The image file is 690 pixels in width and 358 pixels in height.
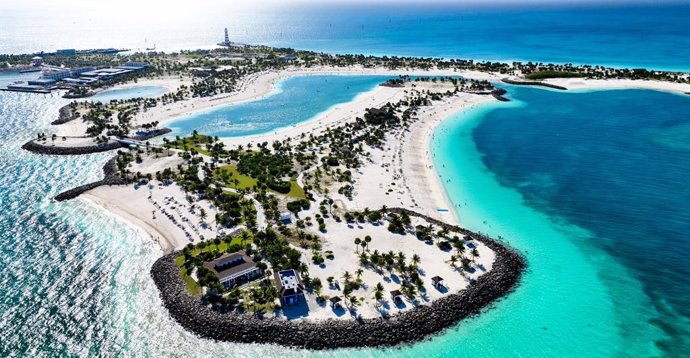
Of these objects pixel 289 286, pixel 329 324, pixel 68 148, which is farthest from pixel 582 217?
pixel 68 148

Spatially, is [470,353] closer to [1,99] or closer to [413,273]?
[413,273]

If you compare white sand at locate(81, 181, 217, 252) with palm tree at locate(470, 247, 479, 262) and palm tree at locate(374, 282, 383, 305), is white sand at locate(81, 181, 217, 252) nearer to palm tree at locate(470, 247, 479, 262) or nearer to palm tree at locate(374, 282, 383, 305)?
palm tree at locate(374, 282, 383, 305)

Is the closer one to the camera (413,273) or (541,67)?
(413,273)

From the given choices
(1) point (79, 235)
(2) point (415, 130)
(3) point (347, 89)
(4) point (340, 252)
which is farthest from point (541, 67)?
(1) point (79, 235)

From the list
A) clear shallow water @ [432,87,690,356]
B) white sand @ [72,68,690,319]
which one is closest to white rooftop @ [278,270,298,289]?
white sand @ [72,68,690,319]

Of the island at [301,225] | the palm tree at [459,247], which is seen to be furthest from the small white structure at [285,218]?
the palm tree at [459,247]

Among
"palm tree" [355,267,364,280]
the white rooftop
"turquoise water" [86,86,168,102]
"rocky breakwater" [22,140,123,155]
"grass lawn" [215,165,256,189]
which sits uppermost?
"turquoise water" [86,86,168,102]

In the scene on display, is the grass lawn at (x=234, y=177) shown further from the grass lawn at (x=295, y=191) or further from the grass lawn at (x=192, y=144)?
A: the grass lawn at (x=192, y=144)
